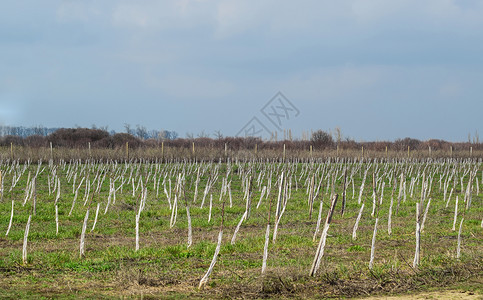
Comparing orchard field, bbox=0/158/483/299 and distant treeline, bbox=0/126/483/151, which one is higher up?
distant treeline, bbox=0/126/483/151

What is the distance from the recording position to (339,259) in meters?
8.29

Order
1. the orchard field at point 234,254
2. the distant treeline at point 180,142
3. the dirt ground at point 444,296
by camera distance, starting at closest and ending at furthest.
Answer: the dirt ground at point 444,296
the orchard field at point 234,254
the distant treeline at point 180,142

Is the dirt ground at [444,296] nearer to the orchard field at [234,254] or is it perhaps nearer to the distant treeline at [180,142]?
the orchard field at [234,254]

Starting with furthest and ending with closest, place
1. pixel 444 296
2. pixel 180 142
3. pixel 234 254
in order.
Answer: pixel 180 142 < pixel 234 254 < pixel 444 296

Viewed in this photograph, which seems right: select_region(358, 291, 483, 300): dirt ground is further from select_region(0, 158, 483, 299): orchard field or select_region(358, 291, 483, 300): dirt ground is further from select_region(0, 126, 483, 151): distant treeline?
select_region(0, 126, 483, 151): distant treeline

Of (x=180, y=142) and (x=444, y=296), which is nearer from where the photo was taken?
(x=444, y=296)

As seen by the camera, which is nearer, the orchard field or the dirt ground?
the dirt ground

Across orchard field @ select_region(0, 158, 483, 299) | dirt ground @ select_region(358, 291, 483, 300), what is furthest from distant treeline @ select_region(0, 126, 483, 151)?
dirt ground @ select_region(358, 291, 483, 300)

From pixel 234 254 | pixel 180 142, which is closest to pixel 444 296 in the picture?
pixel 234 254

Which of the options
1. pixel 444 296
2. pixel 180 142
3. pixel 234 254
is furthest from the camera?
pixel 180 142

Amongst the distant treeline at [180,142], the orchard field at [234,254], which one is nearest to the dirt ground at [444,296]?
the orchard field at [234,254]

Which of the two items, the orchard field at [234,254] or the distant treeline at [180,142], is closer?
the orchard field at [234,254]

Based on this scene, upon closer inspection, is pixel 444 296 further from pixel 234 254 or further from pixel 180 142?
pixel 180 142

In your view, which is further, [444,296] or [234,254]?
[234,254]
